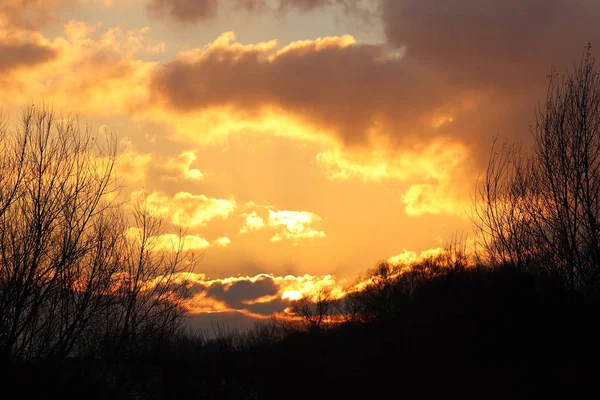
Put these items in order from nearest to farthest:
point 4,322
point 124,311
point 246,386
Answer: point 4,322 < point 124,311 < point 246,386

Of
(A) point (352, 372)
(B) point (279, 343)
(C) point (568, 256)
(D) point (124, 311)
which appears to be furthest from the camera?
(B) point (279, 343)

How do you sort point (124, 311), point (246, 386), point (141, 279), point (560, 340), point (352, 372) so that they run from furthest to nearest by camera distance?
point (246, 386) < point (352, 372) < point (141, 279) < point (124, 311) < point (560, 340)

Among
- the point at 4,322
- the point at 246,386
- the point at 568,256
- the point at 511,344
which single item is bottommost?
the point at 246,386

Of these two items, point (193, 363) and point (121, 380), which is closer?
point (121, 380)

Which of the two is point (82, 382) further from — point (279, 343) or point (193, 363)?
point (279, 343)

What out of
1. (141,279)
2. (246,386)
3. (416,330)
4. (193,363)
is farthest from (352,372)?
(193,363)

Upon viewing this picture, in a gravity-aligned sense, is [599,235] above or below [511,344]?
above

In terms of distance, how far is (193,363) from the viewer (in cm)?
3462

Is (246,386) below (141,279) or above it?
below

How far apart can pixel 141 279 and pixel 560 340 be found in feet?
52.3

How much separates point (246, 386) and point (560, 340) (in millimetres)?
20271

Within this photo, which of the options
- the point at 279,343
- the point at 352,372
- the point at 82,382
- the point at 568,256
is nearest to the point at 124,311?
the point at 82,382

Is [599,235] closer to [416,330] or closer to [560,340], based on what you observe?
[560,340]

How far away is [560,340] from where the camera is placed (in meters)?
16.0
